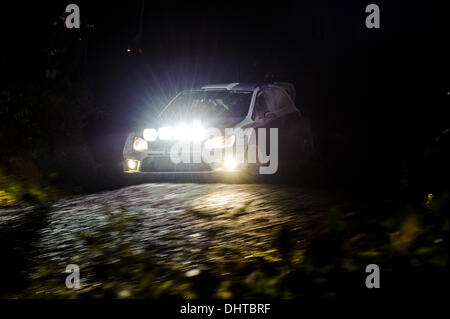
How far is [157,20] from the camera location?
67.6 ft

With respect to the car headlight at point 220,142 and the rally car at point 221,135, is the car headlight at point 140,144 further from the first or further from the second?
the car headlight at point 220,142

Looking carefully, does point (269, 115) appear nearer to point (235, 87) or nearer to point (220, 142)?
point (235, 87)

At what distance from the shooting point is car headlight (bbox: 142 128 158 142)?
9.92 metres

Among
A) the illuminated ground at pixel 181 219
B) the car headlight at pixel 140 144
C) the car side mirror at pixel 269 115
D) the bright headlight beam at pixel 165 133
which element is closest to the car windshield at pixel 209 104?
the car side mirror at pixel 269 115

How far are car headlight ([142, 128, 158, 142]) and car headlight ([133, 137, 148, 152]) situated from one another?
0.27 ft

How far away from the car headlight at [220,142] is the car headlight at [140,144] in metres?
1.07

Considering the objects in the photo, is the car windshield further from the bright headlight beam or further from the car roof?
the bright headlight beam

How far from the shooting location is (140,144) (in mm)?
10070

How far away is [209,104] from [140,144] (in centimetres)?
198

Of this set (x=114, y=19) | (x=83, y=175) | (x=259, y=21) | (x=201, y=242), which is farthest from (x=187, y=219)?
(x=259, y=21)

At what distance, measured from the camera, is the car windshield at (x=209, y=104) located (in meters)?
11.0

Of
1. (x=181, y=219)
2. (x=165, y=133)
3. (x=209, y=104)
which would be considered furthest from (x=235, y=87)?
(x=181, y=219)

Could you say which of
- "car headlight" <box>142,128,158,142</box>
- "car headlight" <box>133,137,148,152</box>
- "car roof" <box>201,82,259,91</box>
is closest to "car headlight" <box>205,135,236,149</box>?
"car headlight" <box>142,128,158,142</box>

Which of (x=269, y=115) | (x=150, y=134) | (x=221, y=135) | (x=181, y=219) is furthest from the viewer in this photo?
(x=269, y=115)
